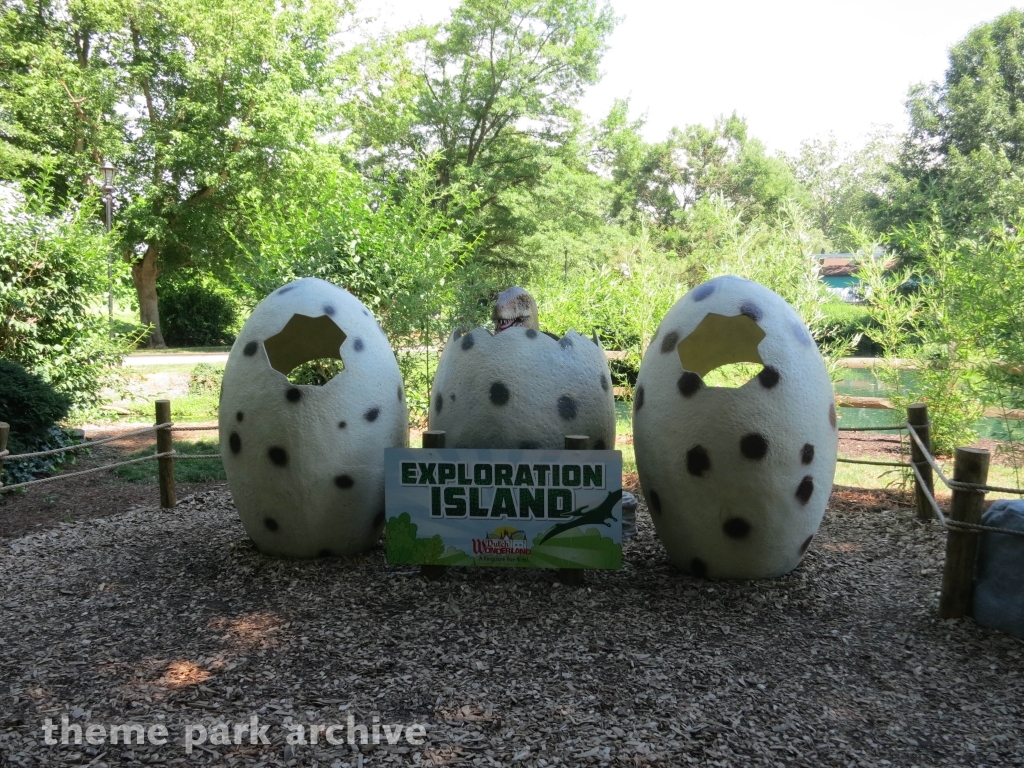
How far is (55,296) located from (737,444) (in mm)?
9233

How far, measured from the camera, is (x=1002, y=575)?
3643 millimetres

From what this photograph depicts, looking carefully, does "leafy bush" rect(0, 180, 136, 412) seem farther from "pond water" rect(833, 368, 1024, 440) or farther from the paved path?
"pond water" rect(833, 368, 1024, 440)

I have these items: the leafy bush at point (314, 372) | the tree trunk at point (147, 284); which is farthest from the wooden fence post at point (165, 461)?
the tree trunk at point (147, 284)

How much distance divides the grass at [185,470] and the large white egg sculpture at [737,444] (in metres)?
5.32

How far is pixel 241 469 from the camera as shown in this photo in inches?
175

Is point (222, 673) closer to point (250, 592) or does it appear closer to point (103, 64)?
point (250, 592)

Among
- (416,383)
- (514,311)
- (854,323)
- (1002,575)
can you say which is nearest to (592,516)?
(514,311)

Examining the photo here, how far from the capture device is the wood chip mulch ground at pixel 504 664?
2.71m

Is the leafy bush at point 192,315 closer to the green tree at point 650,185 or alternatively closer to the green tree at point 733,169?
the green tree at point 650,185

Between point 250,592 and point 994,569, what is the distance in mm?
4133

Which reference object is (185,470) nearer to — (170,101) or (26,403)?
(26,403)

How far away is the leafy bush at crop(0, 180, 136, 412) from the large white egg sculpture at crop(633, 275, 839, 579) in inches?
331

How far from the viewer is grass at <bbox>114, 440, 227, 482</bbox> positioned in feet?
25.7

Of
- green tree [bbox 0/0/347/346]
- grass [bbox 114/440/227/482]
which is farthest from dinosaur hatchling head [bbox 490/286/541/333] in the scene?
green tree [bbox 0/0/347/346]
